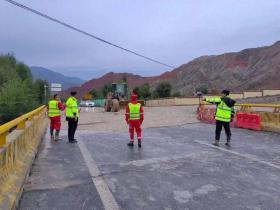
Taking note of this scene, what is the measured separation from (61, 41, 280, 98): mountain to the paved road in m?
69.2

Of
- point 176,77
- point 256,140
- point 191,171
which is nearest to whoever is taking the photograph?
point 191,171

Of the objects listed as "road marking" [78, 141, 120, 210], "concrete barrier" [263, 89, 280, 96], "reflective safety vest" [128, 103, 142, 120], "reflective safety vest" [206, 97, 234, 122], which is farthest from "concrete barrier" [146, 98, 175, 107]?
"road marking" [78, 141, 120, 210]

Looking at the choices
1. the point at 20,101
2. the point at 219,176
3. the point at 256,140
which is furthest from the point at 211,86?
the point at 219,176

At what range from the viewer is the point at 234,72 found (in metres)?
93.1

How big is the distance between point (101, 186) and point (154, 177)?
1.13 meters

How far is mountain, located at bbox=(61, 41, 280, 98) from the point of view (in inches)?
3156

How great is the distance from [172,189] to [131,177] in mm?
1015

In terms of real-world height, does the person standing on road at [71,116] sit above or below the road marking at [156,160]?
above

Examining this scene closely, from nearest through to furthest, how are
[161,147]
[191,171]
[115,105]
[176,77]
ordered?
1. [191,171]
2. [161,147]
3. [115,105]
4. [176,77]

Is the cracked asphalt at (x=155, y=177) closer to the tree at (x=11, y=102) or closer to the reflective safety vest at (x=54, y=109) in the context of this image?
the reflective safety vest at (x=54, y=109)

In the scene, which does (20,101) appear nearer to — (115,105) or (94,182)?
(115,105)

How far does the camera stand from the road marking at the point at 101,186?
5328mm

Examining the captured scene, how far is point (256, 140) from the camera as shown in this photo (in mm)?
12430

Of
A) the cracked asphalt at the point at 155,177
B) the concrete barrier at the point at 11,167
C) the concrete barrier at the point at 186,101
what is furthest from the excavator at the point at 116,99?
Result: the concrete barrier at the point at 11,167
